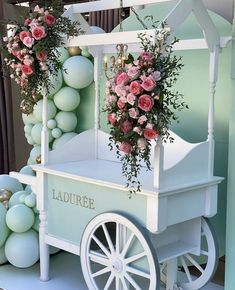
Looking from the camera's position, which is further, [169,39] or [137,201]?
[137,201]

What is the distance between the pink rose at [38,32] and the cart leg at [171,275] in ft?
4.46

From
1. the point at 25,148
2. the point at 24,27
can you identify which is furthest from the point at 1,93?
the point at 24,27

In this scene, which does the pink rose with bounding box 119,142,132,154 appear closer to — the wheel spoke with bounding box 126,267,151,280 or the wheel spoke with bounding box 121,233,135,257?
the wheel spoke with bounding box 121,233,135,257

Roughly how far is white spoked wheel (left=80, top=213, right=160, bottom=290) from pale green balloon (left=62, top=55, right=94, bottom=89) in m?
1.10

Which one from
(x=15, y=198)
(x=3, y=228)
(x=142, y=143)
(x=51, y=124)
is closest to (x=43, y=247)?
(x=3, y=228)

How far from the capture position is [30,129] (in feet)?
11.2

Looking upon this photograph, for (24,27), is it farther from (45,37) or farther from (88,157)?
(88,157)

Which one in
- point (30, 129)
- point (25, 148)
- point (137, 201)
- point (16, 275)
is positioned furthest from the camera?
point (25, 148)

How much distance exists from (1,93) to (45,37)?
6.67 feet

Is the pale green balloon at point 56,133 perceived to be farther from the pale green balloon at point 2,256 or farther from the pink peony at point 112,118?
the pink peony at point 112,118

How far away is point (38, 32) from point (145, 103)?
837 mm

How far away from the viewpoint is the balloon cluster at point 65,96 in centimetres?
306

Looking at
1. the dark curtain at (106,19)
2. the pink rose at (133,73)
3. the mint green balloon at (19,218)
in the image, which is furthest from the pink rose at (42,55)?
the dark curtain at (106,19)

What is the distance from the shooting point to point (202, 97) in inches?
106
